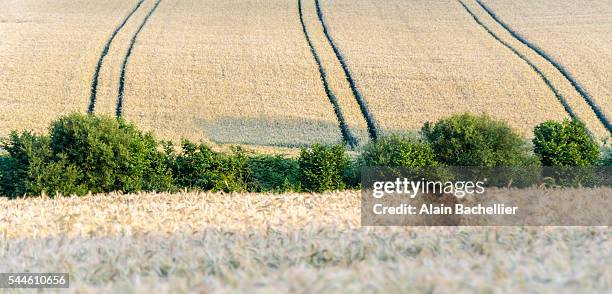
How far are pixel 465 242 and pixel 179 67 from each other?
43.9m

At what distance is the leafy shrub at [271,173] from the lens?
24.9 m

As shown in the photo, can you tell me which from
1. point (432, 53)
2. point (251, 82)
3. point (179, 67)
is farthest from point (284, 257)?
point (432, 53)

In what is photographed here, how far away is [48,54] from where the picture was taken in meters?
53.3

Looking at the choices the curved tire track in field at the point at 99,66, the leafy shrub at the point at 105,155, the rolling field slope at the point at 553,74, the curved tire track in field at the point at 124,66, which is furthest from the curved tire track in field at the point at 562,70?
the curved tire track in field at the point at 99,66

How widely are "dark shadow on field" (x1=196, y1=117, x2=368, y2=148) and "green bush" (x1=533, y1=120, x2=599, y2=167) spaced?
39.3ft

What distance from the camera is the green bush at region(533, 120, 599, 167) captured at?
27188 mm

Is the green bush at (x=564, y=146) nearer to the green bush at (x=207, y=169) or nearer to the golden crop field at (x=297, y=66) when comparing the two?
the green bush at (x=207, y=169)

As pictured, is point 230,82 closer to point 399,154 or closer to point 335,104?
point 335,104

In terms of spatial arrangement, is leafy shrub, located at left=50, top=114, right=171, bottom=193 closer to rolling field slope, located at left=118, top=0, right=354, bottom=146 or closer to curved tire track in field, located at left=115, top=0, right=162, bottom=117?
rolling field slope, located at left=118, top=0, right=354, bottom=146

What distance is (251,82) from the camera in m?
47.9

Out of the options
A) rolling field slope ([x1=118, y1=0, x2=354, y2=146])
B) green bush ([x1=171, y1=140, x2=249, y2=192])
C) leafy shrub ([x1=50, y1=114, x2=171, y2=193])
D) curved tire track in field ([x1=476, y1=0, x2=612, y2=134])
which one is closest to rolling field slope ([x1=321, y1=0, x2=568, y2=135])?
curved tire track in field ([x1=476, y1=0, x2=612, y2=134])

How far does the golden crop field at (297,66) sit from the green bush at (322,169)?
43.0 feet

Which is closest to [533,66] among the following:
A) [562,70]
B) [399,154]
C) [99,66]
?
[562,70]

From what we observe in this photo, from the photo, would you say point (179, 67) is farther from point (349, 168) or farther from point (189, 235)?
point (189, 235)
